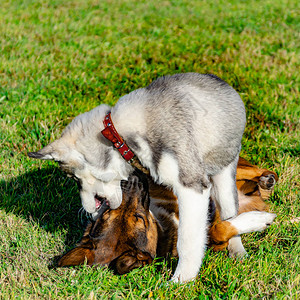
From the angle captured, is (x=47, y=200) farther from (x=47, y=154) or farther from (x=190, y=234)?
(x=190, y=234)

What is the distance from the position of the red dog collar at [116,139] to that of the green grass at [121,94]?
996mm

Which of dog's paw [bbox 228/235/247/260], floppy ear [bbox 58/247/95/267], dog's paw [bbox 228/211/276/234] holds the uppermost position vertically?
floppy ear [bbox 58/247/95/267]

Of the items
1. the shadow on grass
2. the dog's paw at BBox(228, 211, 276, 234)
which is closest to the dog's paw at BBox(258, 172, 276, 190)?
the dog's paw at BBox(228, 211, 276, 234)

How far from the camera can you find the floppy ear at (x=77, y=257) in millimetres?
3217

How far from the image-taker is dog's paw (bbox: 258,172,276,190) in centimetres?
443

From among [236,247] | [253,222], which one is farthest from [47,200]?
[253,222]

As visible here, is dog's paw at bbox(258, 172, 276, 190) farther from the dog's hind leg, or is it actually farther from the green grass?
the dog's hind leg

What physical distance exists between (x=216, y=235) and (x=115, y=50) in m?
4.63

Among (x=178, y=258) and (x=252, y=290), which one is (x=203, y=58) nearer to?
(x=178, y=258)

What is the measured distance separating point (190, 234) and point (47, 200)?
1.84 meters

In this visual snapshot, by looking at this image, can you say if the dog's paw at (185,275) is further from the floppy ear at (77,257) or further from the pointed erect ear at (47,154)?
the pointed erect ear at (47,154)

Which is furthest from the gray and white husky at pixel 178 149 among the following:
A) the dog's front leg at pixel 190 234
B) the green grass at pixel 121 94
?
the green grass at pixel 121 94

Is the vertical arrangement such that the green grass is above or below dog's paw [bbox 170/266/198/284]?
above

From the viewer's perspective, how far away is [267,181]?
4430mm
